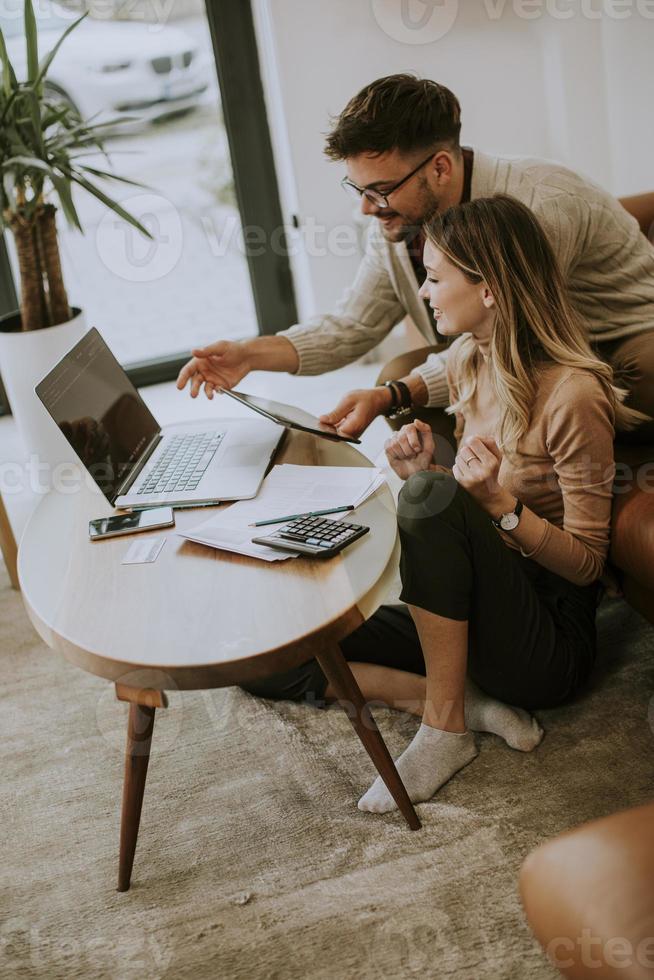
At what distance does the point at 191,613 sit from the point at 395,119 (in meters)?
1.06

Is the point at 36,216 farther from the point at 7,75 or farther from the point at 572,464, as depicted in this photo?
the point at 572,464

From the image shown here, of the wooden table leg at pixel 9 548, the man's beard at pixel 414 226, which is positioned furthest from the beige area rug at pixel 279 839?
the man's beard at pixel 414 226

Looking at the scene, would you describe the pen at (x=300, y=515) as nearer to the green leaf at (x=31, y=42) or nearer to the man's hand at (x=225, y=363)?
the man's hand at (x=225, y=363)

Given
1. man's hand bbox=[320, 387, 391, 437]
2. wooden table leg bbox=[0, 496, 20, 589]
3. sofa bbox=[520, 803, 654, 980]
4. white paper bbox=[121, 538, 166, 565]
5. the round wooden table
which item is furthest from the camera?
wooden table leg bbox=[0, 496, 20, 589]

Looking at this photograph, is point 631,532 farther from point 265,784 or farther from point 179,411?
point 179,411

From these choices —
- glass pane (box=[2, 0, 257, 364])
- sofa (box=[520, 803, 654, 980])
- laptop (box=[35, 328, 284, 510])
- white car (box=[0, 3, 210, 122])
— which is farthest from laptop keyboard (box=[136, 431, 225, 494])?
white car (box=[0, 3, 210, 122])

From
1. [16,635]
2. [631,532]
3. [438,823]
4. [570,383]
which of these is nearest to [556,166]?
[570,383]

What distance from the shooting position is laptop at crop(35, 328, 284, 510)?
155 cm

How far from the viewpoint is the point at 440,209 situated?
1906 millimetres

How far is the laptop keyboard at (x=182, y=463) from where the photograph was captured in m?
1.60

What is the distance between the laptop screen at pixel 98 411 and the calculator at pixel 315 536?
13.7 inches

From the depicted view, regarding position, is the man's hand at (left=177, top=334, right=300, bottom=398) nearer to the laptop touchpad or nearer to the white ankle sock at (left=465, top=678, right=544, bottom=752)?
the laptop touchpad

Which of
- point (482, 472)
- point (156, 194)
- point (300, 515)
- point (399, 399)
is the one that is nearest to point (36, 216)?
point (156, 194)

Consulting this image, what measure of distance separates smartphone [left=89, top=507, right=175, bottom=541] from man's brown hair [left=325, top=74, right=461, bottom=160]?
31.9 inches
